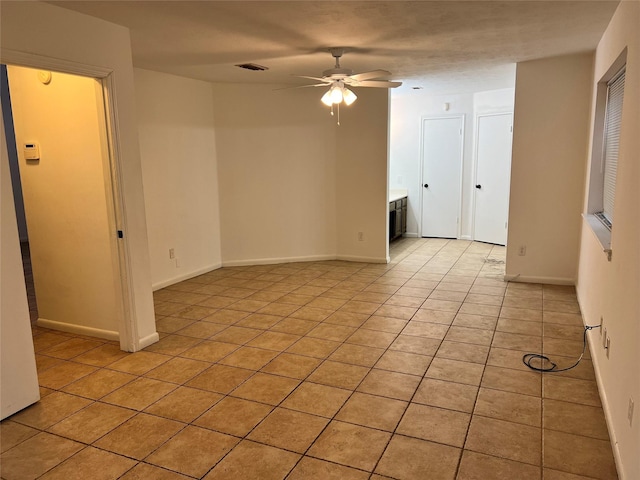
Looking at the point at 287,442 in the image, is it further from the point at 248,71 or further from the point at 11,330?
the point at 248,71

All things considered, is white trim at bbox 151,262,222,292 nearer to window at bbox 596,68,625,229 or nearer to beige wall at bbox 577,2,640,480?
beige wall at bbox 577,2,640,480

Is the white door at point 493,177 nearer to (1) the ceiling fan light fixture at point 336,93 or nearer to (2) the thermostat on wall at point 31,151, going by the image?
(1) the ceiling fan light fixture at point 336,93

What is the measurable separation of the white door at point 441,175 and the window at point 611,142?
11.6 ft

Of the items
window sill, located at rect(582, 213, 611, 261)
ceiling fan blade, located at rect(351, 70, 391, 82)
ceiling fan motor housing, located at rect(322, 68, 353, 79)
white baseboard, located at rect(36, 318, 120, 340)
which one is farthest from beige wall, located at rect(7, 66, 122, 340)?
window sill, located at rect(582, 213, 611, 261)

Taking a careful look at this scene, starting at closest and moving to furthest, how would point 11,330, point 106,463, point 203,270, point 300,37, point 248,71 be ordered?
point 106,463
point 11,330
point 300,37
point 248,71
point 203,270

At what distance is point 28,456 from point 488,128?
6754 millimetres

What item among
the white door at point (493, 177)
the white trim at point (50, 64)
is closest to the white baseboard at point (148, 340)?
the white trim at point (50, 64)

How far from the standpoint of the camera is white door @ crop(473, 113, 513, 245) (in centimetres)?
676

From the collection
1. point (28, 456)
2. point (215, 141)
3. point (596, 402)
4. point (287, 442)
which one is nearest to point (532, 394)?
point (596, 402)

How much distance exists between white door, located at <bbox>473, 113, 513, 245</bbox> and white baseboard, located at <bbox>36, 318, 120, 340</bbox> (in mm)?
5511

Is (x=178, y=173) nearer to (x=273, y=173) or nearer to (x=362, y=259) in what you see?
(x=273, y=173)

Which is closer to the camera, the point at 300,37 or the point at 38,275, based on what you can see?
the point at 300,37

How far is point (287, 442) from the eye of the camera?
2.33 meters

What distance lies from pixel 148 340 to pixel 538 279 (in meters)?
3.99
